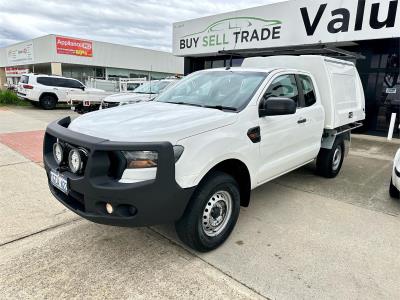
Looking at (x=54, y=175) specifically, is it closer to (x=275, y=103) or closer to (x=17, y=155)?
(x=275, y=103)

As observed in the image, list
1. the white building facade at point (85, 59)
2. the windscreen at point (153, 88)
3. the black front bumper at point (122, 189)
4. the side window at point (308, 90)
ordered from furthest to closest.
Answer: the white building facade at point (85, 59) < the windscreen at point (153, 88) < the side window at point (308, 90) < the black front bumper at point (122, 189)

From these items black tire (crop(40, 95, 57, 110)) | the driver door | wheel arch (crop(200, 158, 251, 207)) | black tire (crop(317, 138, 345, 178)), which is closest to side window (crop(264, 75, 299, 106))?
the driver door

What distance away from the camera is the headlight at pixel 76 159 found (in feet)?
8.29

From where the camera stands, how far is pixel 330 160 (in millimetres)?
5309

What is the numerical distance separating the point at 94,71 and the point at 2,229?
3682cm

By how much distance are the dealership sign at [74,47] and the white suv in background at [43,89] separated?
16.3m

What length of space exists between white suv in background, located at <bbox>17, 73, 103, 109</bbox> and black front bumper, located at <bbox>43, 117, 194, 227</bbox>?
14353 mm

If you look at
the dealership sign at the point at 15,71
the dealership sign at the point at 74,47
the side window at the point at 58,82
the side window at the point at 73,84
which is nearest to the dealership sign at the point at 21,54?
the dealership sign at the point at 15,71

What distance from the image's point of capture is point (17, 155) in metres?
6.32

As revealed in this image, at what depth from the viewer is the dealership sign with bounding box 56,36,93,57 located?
102 feet

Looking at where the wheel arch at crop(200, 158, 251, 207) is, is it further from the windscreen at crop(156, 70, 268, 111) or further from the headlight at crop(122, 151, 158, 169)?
the headlight at crop(122, 151, 158, 169)

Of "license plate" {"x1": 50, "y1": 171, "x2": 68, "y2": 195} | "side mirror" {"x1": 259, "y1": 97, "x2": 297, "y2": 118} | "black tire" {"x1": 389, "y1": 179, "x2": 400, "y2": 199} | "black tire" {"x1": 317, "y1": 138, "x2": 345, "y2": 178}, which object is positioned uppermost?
"side mirror" {"x1": 259, "y1": 97, "x2": 297, "y2": 118}

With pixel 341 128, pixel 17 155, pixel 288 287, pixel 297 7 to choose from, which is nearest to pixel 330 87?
pixel 341 128

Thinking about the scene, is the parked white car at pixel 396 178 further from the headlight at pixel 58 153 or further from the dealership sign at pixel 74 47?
the dealership sign at pixel 74 47
